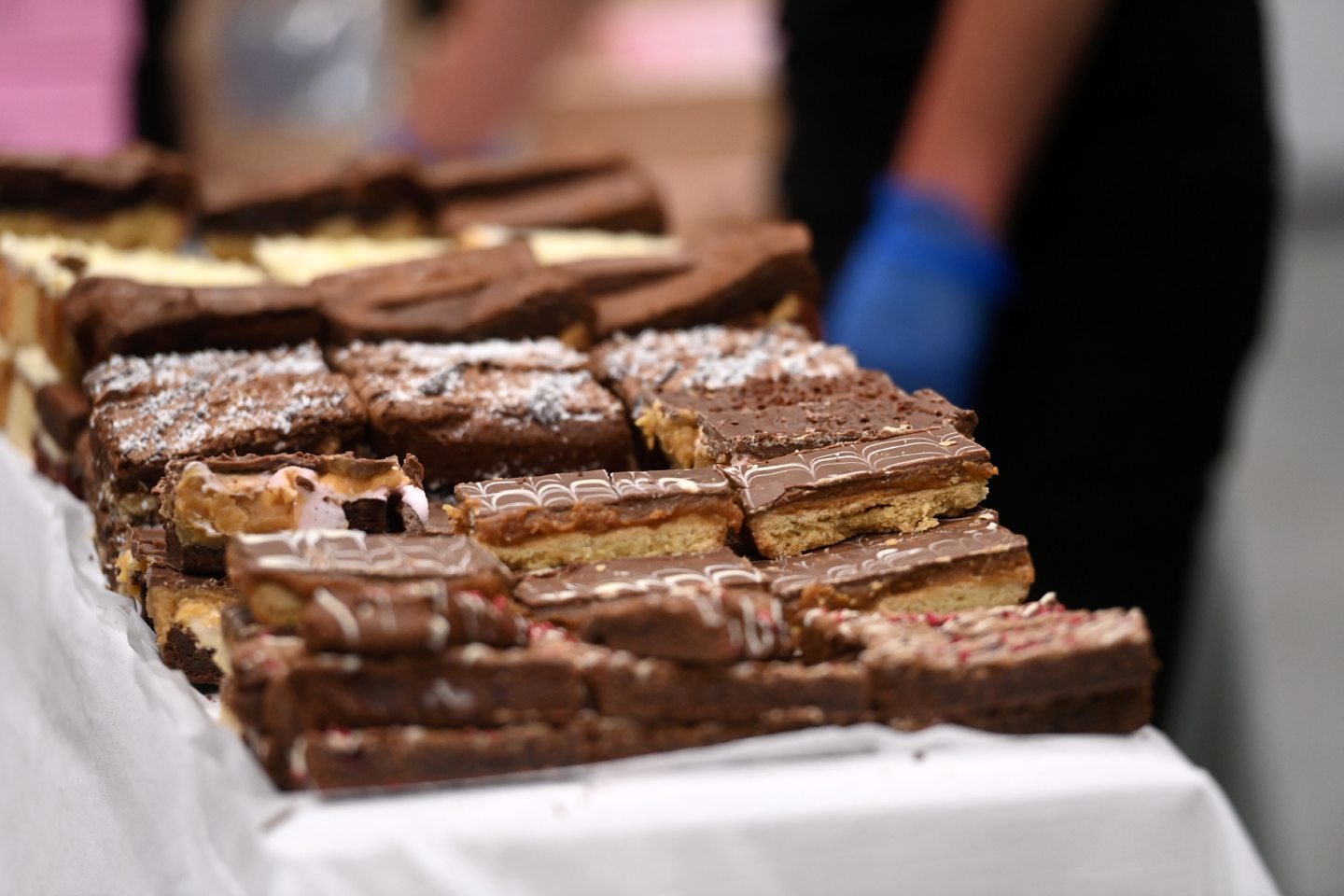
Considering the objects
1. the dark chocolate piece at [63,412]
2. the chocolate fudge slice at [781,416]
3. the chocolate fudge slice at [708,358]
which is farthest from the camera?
the dark chocolate piece at [63,412]

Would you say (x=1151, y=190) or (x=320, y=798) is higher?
(x=1151, y=190)

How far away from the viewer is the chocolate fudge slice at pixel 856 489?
1.96 metres

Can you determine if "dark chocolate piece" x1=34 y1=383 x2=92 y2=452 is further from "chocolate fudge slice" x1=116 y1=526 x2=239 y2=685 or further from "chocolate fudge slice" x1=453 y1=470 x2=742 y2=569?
"chocolate fudge slice" x1=453 y1=470 x2=742 y2=569

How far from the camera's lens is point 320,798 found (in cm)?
Answer: 152

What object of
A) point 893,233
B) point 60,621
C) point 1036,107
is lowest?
point 60,621

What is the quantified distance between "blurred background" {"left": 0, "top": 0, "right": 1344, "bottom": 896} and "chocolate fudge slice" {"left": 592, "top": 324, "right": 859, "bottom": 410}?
1.85 meters

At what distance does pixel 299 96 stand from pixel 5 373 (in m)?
3.49

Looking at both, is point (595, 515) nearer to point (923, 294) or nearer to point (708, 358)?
point (708, 358)

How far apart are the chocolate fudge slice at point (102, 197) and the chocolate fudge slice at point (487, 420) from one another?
1.26m

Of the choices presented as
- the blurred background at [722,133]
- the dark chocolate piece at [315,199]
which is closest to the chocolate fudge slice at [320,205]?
the dark chocolate piece at [315,199]

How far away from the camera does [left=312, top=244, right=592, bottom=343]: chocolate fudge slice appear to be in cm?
266

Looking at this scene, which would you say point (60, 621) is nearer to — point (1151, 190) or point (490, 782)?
point (490, 782)

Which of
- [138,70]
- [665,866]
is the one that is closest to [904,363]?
[665,866]

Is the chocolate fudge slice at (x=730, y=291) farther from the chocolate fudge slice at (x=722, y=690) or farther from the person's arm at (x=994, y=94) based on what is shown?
the chocolate fudge slice at (x=722, y=690)
